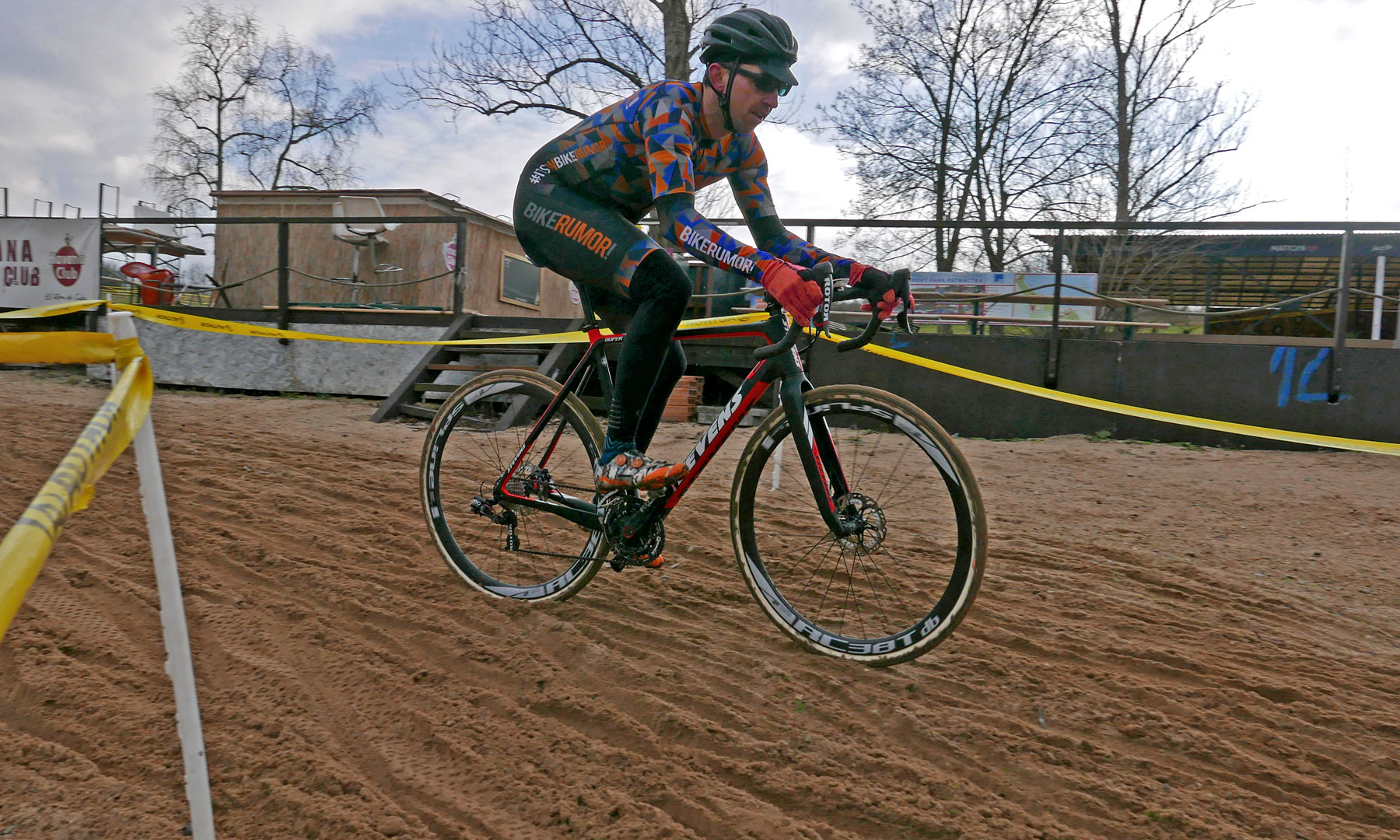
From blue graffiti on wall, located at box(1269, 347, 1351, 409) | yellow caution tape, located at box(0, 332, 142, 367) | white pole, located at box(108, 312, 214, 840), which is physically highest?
blue graffiti on wall, located at box(1269, 347, 1351, 409)

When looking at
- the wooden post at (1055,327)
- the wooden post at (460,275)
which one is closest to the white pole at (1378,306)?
the wooden post at (1055,327)

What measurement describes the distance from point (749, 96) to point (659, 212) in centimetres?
52

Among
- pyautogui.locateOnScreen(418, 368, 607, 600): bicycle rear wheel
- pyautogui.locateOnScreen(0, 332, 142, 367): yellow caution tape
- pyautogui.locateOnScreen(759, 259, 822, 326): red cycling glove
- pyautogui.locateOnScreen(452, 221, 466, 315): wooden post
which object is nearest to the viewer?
pyautogui.locateOnScreen(0, 332, 142, 367): yellow caution tape

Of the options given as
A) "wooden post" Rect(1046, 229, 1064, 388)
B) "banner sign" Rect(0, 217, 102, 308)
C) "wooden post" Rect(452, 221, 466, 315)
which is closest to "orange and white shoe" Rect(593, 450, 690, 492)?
"wooden post" Rect(1046, 229, 1064, 388)

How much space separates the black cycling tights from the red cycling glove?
19.2 inches

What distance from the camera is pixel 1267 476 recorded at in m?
6.90

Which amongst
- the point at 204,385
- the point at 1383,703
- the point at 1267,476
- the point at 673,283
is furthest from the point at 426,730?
the point at 204,385

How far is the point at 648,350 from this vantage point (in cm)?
324

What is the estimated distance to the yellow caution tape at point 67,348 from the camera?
6.13 feet

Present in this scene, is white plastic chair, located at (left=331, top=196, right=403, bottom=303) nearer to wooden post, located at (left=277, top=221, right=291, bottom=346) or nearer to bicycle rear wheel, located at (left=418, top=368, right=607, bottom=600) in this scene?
wooden post, located at (left=277, top=221, right=291, bottom=346)

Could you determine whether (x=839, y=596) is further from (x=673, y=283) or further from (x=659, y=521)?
(x=673, y=283)

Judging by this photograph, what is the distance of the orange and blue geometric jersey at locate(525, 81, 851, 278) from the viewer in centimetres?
295

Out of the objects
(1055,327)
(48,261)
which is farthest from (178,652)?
(48,261)

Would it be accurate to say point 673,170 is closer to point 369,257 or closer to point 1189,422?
point 1189,422
